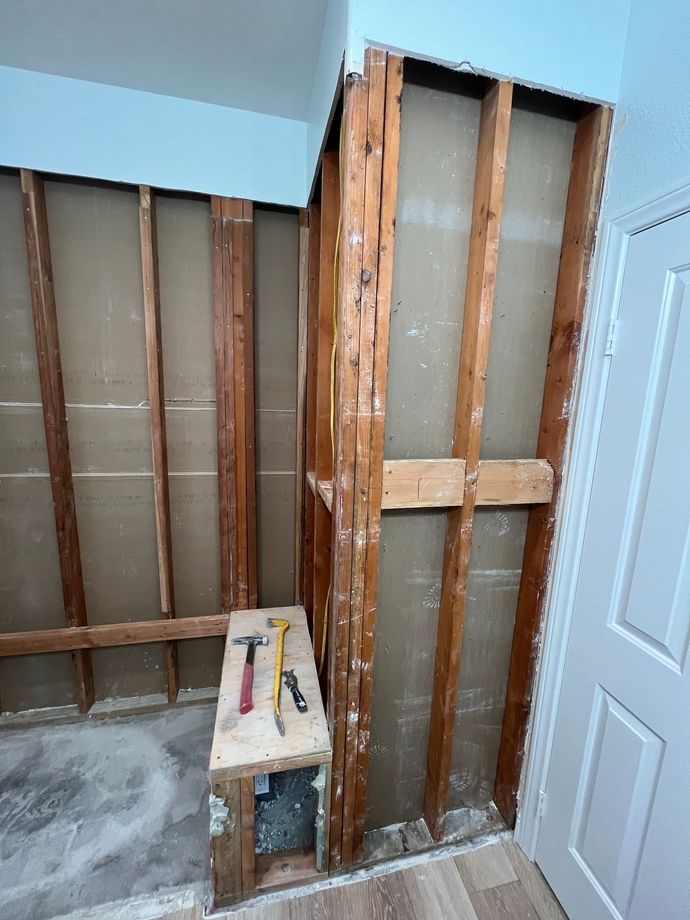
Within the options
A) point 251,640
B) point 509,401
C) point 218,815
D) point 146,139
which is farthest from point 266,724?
point 146,139

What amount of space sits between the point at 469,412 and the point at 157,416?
4.58 feet

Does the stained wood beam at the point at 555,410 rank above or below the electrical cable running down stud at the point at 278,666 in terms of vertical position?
above

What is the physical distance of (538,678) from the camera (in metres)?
1.29

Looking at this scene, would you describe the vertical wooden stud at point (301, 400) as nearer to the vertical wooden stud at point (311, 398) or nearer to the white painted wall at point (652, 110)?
the vertical wooden stud at point (311, 398)

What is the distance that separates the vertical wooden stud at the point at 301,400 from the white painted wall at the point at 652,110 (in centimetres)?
117

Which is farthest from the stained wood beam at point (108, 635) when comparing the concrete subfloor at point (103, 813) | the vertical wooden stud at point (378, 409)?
the vertical wooden stud at point (378, 409)

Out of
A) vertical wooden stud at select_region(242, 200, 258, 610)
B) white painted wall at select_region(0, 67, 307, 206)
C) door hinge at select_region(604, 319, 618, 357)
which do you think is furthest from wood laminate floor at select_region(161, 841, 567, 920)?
white painted wall at select_region(0, 67, 307, 206)

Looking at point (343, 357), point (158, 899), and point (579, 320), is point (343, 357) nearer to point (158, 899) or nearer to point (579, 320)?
point (579, 320)

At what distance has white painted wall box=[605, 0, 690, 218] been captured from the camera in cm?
86

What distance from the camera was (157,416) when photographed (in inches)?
69.6

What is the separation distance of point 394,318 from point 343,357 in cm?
21

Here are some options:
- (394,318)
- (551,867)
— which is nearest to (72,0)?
(394,318)

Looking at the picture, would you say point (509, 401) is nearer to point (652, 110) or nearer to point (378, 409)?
point (378, 409)

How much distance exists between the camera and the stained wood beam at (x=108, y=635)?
1830mm
